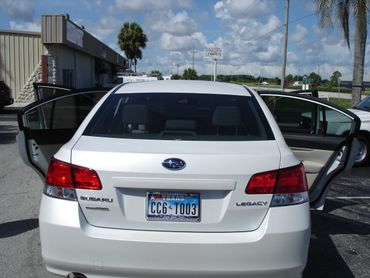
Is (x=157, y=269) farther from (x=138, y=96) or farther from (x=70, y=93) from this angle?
(x=70, y=93)

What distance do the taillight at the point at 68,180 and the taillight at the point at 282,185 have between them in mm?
961

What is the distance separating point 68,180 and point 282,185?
1.34 m

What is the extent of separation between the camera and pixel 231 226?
3162 millimetres

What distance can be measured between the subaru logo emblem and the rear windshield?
38 centimetres

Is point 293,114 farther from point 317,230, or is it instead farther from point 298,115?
point 317,230

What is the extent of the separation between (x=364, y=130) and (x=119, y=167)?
27.7 ft

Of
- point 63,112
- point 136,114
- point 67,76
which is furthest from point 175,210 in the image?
point 67,76

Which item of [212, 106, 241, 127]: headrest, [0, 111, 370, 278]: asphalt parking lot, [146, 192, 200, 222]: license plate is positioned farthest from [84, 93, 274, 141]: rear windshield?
[0, 111, 370, 278]: asphalt parking lot

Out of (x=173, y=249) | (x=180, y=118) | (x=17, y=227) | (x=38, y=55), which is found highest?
(x=38, y=55)

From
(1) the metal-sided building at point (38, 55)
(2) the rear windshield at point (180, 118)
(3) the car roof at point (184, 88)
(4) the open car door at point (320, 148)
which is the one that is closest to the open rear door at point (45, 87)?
(3) the car roof at point (184, 88)

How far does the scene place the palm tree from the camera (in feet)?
50.6

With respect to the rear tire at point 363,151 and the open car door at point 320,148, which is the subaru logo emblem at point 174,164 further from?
the rear tire at point 363,151

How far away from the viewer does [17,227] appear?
5543 mm

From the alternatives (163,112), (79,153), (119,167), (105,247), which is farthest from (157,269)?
(163,112)
